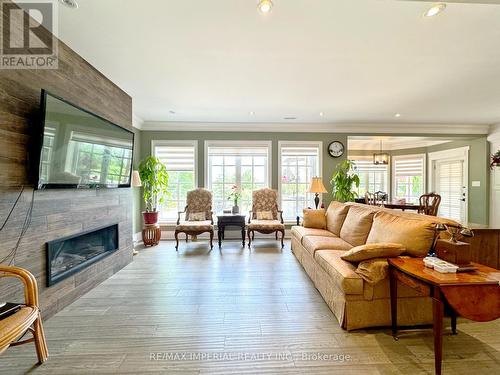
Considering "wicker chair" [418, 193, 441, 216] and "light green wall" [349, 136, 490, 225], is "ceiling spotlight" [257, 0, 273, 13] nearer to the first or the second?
"wicker chair" [418, 193, 441, 216]

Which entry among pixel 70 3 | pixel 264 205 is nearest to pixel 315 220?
pixel 264 205

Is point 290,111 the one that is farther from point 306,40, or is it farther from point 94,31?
point 94,31

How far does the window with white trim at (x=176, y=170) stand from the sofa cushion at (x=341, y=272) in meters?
3.73

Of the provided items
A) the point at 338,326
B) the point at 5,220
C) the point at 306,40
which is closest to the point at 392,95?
the point at 306,40

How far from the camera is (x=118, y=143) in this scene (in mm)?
3117

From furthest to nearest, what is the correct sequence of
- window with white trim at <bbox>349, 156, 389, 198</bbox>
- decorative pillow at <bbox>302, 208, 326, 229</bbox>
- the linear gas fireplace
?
window with white trim at <bbox>349, 156, 389, 198</bbox>
decorative pillow at <bbox>302, 208, 326, 229</bbox>
the linear gas fireplace

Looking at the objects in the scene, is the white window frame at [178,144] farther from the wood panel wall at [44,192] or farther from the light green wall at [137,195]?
the wood panel wall at [44,192]

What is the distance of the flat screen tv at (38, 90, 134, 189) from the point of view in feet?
6.72

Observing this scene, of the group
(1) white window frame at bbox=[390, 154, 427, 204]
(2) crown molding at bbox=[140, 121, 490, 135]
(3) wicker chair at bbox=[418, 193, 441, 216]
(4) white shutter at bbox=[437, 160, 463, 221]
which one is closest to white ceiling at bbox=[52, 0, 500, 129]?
(2) crown molding at bbox=[140, 121, 490, 135]

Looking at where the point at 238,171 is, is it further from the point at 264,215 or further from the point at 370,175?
the point at 370,175

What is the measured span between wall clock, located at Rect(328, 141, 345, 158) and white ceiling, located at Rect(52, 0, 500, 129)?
1400 millimetres

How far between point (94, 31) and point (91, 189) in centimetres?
168

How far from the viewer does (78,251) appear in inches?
107

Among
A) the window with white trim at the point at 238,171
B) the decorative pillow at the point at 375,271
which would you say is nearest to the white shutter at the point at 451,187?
the window with white trim at the point at 238,171
